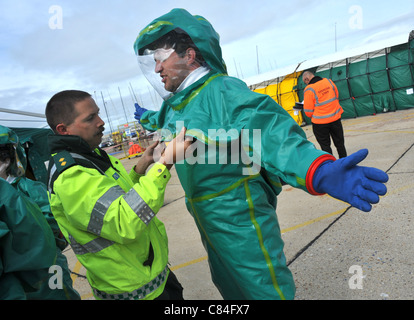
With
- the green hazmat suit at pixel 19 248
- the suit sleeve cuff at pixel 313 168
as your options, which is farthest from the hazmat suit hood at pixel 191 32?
the green hazmat suit at pixel 19 248

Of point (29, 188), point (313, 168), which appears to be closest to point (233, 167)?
point (313, 168)

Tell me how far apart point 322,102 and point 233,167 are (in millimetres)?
4630

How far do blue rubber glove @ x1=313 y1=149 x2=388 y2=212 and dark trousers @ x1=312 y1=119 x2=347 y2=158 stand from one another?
4.70 m

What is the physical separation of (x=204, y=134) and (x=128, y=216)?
46 centimetres

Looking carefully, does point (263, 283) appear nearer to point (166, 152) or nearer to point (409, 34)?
point (166, 152)

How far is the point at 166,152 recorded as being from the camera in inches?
49.8

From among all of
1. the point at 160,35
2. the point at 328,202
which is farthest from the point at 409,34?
the point at 160,35

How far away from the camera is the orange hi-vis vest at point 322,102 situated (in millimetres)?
5273

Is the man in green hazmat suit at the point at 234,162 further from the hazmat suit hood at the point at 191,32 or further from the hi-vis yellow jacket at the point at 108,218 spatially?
the hi-vis yellow jacket at the point at 108,218

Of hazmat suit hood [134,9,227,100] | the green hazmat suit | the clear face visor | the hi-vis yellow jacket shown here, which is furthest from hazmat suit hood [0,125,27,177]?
hazmat suit hood [134,9,227,100]

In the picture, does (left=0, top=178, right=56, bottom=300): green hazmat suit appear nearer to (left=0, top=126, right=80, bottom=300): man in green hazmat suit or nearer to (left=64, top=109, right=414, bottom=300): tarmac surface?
(left=0, top=126, right=80, bottom=300): man in green hazmat suit

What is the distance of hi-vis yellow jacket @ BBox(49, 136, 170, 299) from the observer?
119 cm

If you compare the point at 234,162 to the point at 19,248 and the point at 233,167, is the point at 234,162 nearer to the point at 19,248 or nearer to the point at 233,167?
the point at 233,167

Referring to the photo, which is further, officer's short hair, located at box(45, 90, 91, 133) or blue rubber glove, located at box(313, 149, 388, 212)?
officer's short hair, located at box(45, 90, 91, 133)
